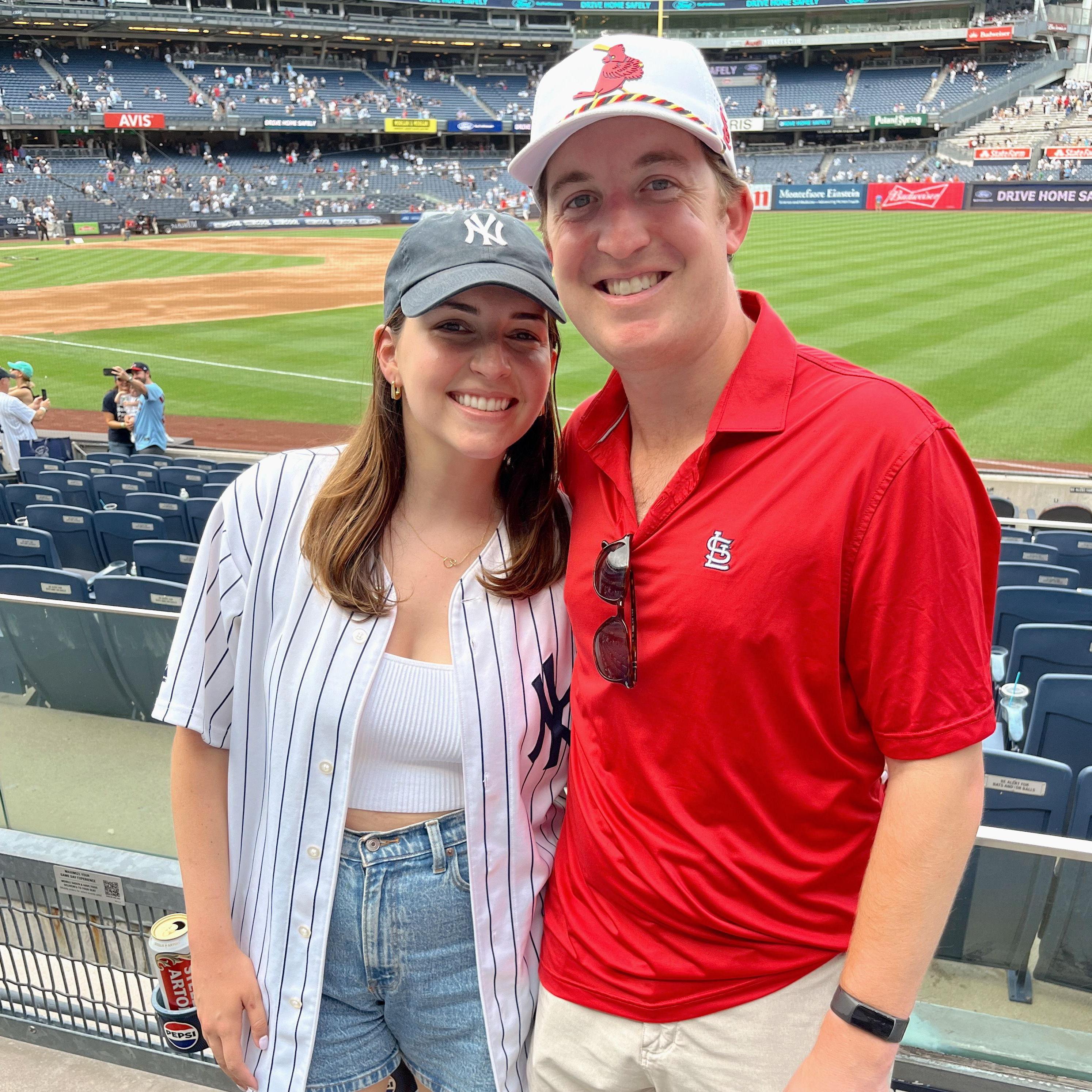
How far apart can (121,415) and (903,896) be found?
13.7m

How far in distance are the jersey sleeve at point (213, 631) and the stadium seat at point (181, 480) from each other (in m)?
8.15

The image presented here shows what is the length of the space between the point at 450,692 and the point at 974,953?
5.76 ft

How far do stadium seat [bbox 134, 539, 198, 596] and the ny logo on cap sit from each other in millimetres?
4938

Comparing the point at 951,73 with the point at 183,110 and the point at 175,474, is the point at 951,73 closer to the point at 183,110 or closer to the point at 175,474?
the point at 183,110

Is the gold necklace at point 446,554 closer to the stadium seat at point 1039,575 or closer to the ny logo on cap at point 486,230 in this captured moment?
the ny logo on cap at point 486,230

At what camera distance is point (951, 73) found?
55.4 metres

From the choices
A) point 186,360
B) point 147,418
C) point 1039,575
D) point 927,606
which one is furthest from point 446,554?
point 186,360

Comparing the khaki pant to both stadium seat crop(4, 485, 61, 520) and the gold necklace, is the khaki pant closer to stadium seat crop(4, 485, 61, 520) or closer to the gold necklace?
the gold necklace

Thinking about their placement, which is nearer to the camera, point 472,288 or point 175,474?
point 472,288

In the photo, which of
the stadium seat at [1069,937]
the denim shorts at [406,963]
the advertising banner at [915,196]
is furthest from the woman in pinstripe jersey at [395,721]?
the advertising banner at [915,196]

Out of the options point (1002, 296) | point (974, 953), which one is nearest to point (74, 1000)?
point (974, 953)

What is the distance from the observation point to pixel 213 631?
73.0 inches

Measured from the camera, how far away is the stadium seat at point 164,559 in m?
6.32

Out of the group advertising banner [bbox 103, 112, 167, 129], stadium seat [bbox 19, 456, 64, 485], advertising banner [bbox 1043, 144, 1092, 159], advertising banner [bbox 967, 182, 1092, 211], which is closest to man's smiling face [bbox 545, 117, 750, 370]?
stadium seat [bbox 19, 456, 64, 485]
